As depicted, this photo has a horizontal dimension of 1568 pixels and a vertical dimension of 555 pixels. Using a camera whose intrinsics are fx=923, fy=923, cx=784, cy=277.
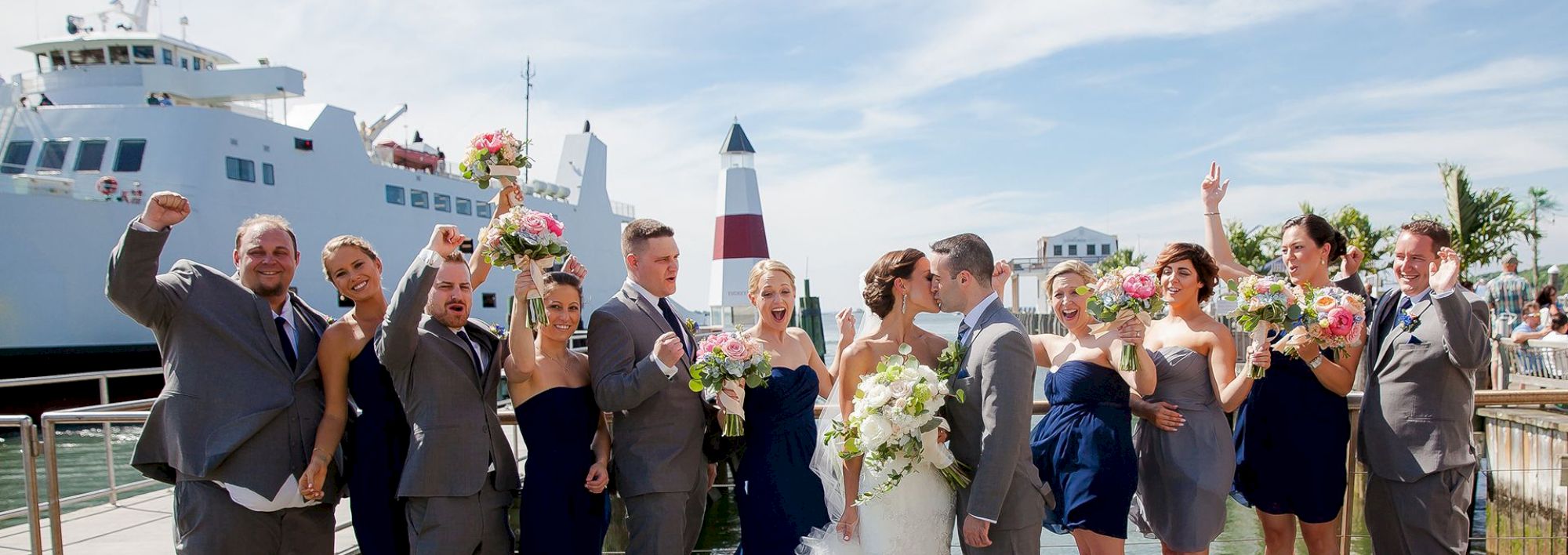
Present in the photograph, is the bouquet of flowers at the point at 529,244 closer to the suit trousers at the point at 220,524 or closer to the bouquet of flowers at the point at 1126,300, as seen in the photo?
the suit trousers at the point at 220,524

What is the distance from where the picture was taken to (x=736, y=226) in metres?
28.3

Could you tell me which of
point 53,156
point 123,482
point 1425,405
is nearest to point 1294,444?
point 1425,405

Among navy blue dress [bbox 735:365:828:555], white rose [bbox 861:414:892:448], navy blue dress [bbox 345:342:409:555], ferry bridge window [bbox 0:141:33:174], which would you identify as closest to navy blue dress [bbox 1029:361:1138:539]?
white rose [bbox 861:414:892:448]

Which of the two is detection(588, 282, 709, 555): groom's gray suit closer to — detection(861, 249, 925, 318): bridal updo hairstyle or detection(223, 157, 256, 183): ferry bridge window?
detection(861, 249, 925, 318): bridal updo hairstyle

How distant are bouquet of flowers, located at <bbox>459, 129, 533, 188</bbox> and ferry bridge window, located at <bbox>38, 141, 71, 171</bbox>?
874 inches

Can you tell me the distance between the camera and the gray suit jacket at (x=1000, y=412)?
133 inches

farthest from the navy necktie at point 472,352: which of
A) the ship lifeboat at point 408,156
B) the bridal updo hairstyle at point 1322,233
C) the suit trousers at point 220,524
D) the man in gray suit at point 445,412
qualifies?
the ship lifeboat at point 408,156

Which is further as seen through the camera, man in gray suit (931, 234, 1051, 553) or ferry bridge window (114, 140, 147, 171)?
ferry bridge window (114, 140, 147, 171)

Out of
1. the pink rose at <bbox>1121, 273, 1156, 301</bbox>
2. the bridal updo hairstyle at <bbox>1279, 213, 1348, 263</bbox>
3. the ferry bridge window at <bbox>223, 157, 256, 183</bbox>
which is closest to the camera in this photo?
the pink rose at <bbox>1121, 273, 1156, 301</bbox>

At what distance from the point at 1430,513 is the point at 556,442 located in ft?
12.3

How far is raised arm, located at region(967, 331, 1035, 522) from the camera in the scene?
338cm

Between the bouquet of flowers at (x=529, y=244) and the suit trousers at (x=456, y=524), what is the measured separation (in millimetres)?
752

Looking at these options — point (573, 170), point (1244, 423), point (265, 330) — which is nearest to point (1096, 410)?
point (1244, 423)

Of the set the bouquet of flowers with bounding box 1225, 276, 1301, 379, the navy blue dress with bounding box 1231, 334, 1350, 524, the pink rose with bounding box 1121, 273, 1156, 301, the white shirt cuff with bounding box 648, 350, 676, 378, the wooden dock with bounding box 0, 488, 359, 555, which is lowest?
the wooden dock with bounding box 0, 488, 359, 555
